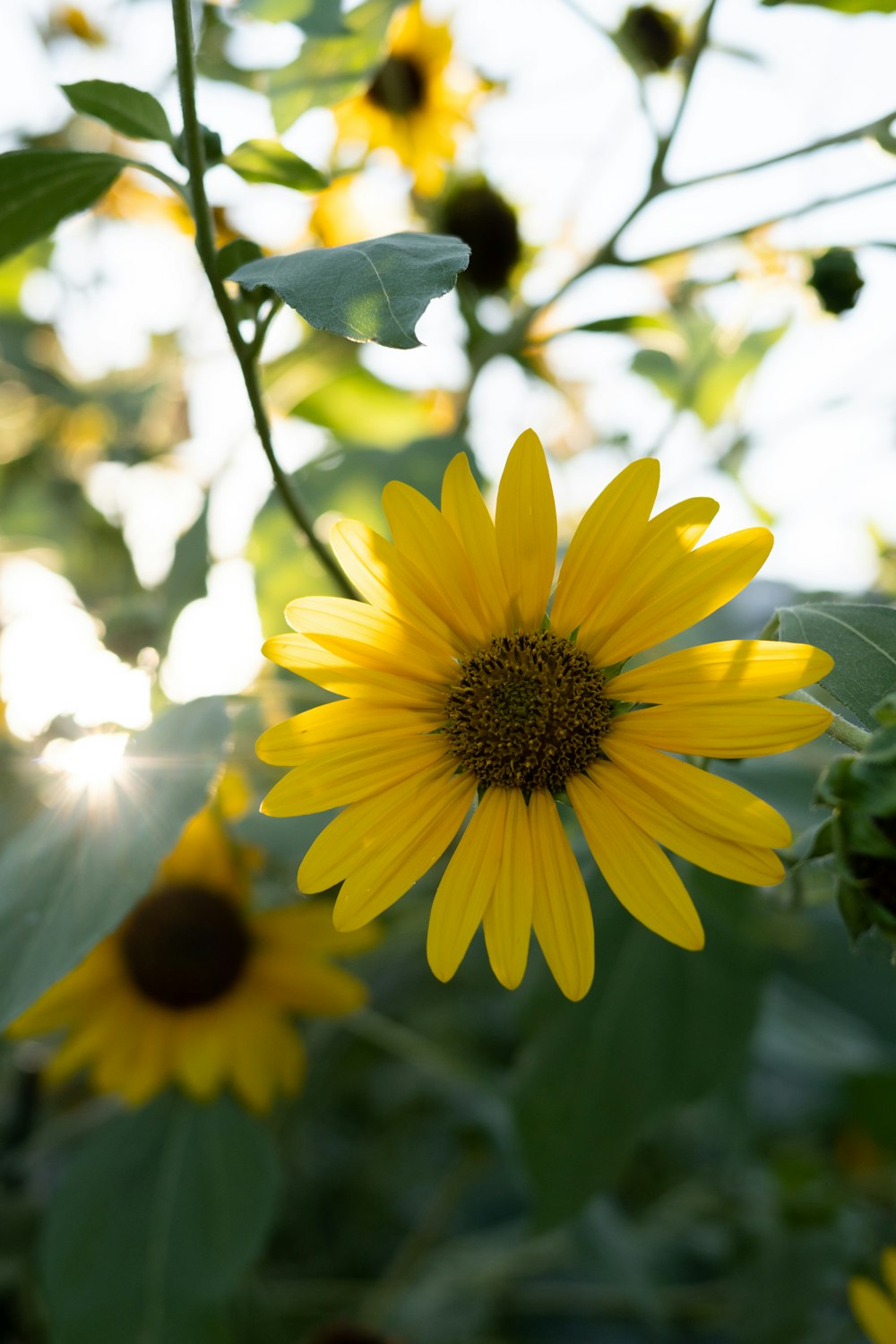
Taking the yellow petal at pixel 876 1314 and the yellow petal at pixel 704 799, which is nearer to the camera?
the yellow petal at pixel 704 799

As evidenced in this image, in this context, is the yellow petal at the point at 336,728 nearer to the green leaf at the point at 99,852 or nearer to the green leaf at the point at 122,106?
the green leaf at the point at 99,852

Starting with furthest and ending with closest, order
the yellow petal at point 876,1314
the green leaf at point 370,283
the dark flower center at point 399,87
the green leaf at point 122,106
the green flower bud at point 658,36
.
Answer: the dark flower center at point 399,87 → the green flower bud at point 658,36 → the yellow petal at point 876,1314 → the green leaf at point 122,106 → the green leaf at point 370,283

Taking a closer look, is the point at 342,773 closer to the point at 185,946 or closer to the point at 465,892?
the point at 465,892

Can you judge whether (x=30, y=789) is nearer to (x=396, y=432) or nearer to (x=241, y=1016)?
(x=241, y=1016)

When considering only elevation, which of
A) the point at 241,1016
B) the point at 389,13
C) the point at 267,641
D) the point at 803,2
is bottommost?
the point at 241,1016

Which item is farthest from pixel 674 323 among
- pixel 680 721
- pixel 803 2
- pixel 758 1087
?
pixel 758 1087

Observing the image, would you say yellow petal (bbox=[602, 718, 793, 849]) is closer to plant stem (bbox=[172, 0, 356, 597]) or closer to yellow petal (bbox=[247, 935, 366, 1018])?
plant stem (bbox=[172, 0, 356, 597])

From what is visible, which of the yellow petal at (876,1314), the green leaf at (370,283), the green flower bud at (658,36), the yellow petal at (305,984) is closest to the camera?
the green leaf at (370,283)

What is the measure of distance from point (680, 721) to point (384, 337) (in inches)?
10.4

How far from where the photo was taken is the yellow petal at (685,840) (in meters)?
0.56

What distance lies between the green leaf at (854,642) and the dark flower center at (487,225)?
949 millimetres

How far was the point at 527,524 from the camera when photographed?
63 centimetres

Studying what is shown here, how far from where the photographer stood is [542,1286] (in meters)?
1.38

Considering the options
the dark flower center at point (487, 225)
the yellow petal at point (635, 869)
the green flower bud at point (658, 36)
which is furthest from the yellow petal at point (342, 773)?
the green flower bud at point (658, 36)
